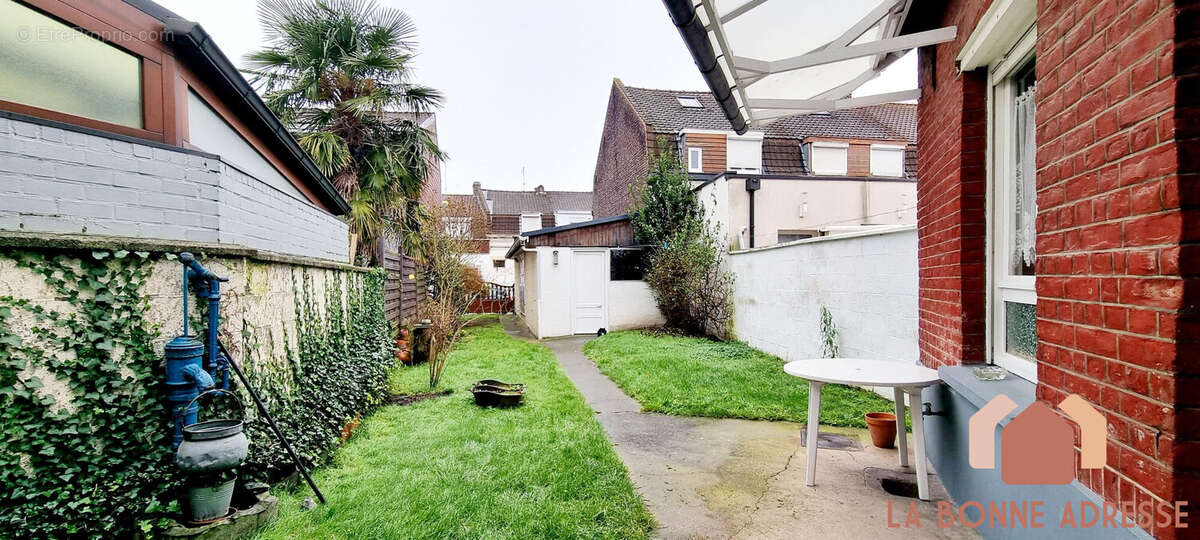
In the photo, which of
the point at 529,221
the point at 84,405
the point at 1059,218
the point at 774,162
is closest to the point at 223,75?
the point at 84,405

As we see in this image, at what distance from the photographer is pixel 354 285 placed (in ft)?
21.5

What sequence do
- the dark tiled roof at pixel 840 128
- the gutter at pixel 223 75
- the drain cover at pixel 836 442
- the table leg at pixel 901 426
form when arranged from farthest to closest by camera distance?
the dark tiled roof at pixel 840 128
the drain cover at pixel 836 442
the gutter at pixel 223 75
the table leg at pixel 901 426

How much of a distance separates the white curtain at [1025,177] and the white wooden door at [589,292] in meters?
10.4

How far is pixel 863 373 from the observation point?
3277 millimetres

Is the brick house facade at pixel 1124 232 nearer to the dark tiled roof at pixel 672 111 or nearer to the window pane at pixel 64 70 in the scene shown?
the window pane at pixel 64 70

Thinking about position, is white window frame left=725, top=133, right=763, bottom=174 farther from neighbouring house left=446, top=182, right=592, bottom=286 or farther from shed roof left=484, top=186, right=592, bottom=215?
shed roof left=484, top=186, right=592, bottom=215

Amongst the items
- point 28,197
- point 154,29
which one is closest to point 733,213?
point 154,29

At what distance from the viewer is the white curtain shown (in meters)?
2.55

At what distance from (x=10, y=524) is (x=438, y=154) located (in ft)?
29.7

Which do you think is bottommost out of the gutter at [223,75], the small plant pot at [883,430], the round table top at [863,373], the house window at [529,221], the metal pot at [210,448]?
the small plant pot at [883,430]

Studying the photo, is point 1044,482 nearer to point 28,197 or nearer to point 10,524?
point 10,524

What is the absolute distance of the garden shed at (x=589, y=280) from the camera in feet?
41.4

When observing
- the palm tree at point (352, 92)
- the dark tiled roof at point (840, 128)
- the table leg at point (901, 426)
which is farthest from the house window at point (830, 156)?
the table leg at point (901, 426)

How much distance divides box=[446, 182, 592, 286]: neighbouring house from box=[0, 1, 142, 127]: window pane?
23487 mm
